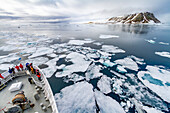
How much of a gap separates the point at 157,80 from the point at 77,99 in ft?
20.4

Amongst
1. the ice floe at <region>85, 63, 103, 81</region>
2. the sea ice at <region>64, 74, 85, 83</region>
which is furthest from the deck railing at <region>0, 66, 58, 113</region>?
the ice floe at <region>85, 63, 103, 81</region>

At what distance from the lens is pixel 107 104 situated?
168 inches

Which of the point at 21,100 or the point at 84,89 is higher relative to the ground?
the point at 21,100

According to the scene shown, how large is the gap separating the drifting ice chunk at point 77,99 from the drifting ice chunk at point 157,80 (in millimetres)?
4225

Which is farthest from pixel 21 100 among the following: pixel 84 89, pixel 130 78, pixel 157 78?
pixel 157 78

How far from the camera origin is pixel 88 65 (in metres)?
7.98

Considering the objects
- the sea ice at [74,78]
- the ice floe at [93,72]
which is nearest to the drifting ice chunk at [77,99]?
the sea ice at [74,78]

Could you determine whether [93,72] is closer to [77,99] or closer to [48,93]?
[77,99]

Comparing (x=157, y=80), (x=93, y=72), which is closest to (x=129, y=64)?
(x=157, y=80)

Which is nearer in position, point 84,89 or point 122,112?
point 122,112

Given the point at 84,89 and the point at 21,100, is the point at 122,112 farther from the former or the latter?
the point at 21,100

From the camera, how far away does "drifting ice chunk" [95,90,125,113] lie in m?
3.97

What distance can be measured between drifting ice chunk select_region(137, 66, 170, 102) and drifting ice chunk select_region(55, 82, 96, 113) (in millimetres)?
4225

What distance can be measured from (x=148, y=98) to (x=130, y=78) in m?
1.75
